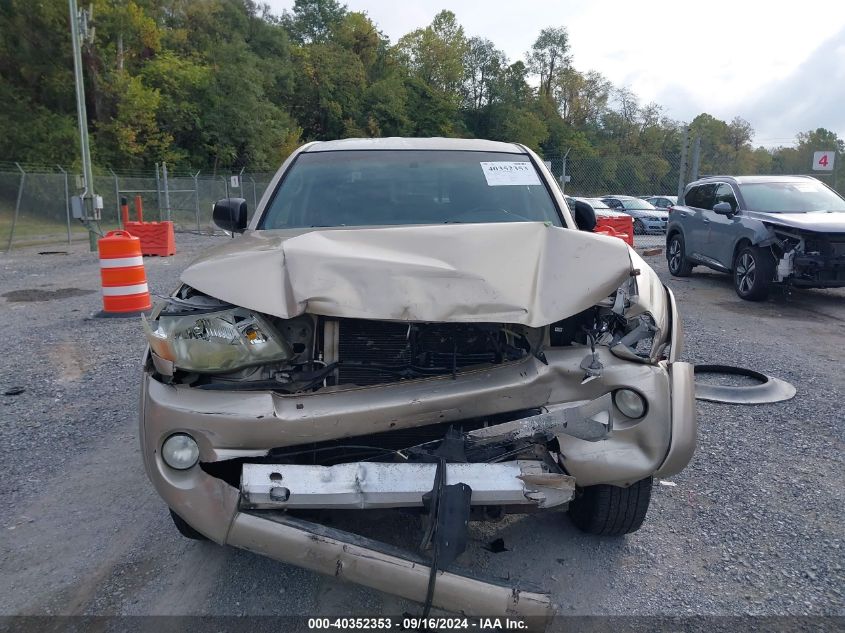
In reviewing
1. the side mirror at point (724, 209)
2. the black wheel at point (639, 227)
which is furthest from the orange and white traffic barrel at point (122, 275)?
the black wheel at point (639, 227)

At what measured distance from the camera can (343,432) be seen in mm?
2537

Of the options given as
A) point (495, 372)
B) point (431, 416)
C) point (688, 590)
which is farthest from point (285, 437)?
point (688, 590)

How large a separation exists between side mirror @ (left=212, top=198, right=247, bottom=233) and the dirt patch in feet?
23.9

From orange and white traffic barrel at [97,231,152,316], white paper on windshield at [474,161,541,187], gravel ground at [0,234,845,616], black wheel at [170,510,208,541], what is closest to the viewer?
gravel ground at [0,234,845,616]

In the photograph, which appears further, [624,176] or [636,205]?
[624,176]

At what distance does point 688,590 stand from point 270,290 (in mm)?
2118

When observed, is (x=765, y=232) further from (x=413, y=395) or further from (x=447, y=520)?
(x=447, y=520)

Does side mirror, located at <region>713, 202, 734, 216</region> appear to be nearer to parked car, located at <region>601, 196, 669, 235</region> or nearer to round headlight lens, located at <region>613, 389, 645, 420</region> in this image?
round headlight lens, located at <region>613, 389, 645, 420</region>

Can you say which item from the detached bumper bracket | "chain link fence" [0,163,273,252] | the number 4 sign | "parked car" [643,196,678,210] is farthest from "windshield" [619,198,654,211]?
the detached bumper bracket

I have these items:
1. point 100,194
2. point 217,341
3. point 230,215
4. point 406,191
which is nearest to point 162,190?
point 100,194

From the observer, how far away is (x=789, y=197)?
10.1 metres

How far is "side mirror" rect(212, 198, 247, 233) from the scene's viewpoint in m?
4.54

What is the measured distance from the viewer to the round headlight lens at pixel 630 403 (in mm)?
2646

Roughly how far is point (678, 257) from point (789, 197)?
8.09 feet
